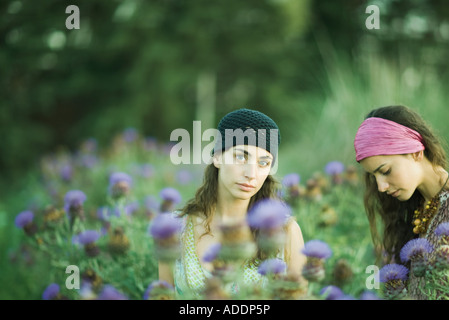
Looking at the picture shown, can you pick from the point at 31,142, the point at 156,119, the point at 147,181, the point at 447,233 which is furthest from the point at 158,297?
the point at 156,119

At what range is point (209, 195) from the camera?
6.37 feet

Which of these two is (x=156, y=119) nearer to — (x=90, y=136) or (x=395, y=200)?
(x=90, y=136)

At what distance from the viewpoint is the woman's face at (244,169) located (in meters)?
1.76

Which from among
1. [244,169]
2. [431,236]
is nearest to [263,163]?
[244,169]

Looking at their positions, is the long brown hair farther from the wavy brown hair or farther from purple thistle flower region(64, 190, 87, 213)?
purple thistle flower region(64, 190, 87, 213)

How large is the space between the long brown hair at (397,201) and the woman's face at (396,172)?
120 millimetres

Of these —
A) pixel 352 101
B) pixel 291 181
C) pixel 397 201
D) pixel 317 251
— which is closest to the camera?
pixel 317 251

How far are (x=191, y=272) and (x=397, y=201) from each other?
1004 mm

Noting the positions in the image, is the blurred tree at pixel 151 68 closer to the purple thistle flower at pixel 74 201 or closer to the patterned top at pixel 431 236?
the purple thistle flower at pixel 74 201

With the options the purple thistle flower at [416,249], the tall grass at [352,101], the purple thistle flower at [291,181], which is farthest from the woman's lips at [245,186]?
the tall grass at [352,101]

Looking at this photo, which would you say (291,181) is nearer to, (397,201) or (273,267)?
(397,201)

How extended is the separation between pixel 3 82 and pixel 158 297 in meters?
7.41

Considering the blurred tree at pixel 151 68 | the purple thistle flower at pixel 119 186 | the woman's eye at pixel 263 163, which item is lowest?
the purple thistle flower at pixel 119 186

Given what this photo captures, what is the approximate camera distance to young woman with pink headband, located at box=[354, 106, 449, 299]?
71.9 inches
